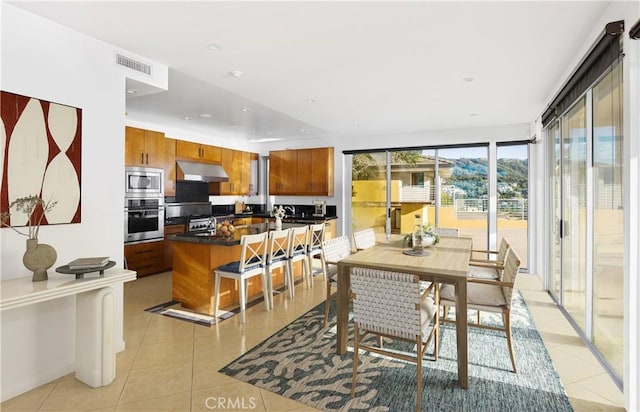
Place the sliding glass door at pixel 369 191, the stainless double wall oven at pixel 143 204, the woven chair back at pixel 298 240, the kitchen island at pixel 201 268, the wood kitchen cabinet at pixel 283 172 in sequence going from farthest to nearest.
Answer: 1. the wood kitchen cabinet at pixel 283 172
2. the sliding glass door at pixel 369 191
3. the stainless double wall oven at pixel 143 204
4. the woven chair back at pixel 298 240
5. the kitchen island at pixel 201 268

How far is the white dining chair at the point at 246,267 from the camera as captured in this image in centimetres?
339

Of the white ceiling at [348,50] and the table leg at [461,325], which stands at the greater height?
the white ceiling at [348,50]

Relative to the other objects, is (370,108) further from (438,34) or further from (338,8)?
(338,8)

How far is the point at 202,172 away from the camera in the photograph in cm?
616

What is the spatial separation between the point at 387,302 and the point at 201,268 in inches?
93.5

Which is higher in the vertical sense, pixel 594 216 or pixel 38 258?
pixel 594 216

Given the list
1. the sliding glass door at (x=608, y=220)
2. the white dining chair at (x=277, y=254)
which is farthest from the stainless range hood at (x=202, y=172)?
the sliding glass door at (x=608, y=220)

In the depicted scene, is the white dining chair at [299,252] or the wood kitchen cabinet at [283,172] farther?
the wood kitchen cabinet at [283,172]

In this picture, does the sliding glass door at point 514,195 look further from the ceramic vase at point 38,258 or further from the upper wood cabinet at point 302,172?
the ceramic vase at point 38,258

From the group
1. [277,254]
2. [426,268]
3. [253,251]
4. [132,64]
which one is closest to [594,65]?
[426,268]

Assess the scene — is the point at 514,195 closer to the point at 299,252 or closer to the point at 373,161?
the point at 373,161

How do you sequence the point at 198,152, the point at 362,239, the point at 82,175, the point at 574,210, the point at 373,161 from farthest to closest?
the point at 373,161 < the point at 198,152 < the point at 362,239 < the point at 574,210 < the point at 82,175

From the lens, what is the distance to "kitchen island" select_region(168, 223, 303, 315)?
145 inches

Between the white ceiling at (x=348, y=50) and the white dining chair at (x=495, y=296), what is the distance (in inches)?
67.3
